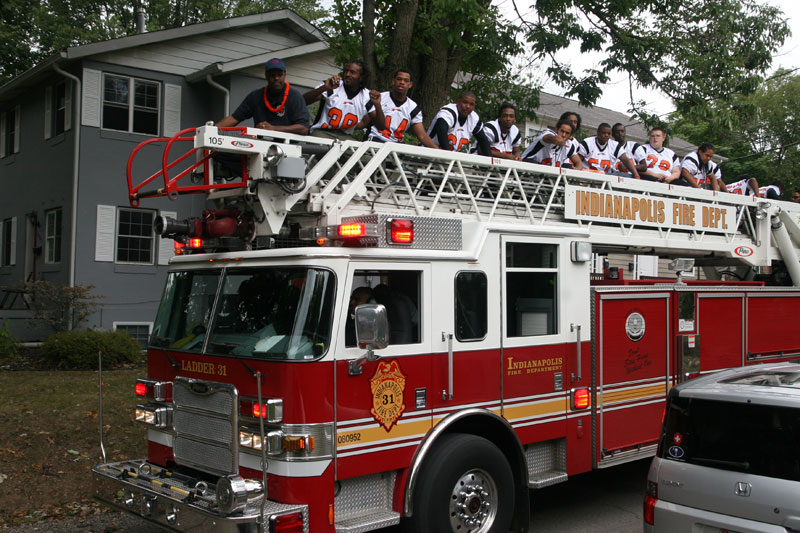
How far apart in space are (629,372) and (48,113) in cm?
1652

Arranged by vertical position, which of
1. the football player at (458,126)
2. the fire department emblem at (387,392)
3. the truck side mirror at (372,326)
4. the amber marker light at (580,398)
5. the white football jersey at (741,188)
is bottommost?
the amber marker light at (580,398)

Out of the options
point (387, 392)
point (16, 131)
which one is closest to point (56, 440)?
point (387, 392)

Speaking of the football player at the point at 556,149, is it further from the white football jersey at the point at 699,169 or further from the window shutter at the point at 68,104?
the window shutter at the point at 68,104

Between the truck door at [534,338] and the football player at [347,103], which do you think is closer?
the truck door at [534,338]

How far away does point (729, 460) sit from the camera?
424 centimetres

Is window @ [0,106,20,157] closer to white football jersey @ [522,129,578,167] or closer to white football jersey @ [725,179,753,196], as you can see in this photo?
white football jersey @ [522,129,578,167]

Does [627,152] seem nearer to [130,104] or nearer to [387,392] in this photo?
[387,392]

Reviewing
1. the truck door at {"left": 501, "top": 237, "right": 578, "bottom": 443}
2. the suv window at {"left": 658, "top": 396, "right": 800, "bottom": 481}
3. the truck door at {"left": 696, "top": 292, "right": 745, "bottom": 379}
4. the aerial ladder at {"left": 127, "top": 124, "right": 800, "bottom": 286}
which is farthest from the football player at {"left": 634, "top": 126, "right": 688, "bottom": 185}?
the suv window at {"left": 658, "top": 396, "right": 800, "bottom": 481}

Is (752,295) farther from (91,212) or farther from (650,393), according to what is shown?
(91,212)

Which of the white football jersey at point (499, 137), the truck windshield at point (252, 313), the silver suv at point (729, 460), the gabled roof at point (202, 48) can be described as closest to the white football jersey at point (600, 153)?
the white football jersey at point (499, 137)

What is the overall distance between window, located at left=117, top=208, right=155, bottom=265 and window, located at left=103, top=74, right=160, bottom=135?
6.43ft

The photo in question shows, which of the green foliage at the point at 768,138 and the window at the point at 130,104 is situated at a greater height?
the green foliage at the point at 768,138

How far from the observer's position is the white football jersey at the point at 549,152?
8.58m

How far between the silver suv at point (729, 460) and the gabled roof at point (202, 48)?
Result: 14.0 m
